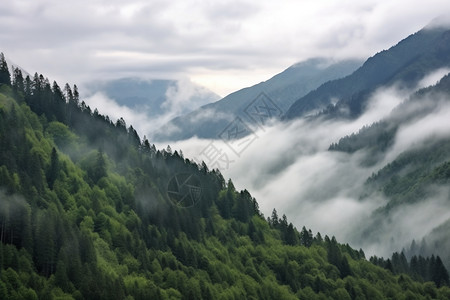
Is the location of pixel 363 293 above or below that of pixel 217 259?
below

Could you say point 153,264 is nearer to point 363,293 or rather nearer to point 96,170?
point 96,170

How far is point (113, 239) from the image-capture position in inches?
5955

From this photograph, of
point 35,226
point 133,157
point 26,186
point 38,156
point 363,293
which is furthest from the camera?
point 133,157

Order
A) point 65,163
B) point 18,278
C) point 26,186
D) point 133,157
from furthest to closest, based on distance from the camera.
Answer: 1. point 133,157
2. point 65,163
3. point 26,186
4. point 18,278

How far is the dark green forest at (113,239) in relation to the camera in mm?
123688

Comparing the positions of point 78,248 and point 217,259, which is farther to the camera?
point 217,259

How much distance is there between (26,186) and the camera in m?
142

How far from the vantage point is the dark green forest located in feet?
406

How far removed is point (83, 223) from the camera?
148 metres

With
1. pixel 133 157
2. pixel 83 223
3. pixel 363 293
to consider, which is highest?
pixel 133 157

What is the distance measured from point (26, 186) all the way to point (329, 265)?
299ft

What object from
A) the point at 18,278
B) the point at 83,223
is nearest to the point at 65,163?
the point at 83,223

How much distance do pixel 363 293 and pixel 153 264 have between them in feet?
215

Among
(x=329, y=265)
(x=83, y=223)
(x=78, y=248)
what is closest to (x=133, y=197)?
(x=83, y=223)
